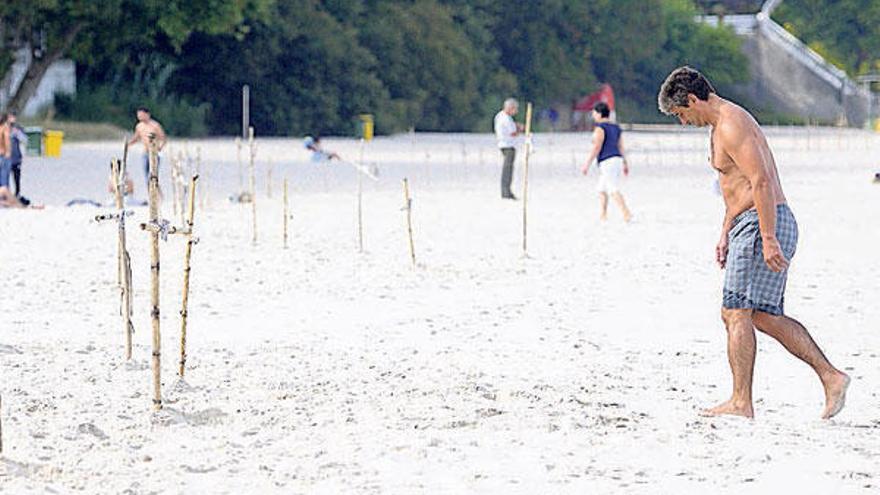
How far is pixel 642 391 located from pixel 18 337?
3903 mm

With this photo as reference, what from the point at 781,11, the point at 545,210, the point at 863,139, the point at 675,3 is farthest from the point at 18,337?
the point at 781,11

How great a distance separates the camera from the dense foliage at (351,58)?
43.9 meters

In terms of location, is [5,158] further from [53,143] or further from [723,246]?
[723,246]

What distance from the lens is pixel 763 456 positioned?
6.98 meters

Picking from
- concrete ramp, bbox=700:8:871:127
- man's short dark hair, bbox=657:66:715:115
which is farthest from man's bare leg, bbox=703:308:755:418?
concrete ramp, bbox=700:8:871:127

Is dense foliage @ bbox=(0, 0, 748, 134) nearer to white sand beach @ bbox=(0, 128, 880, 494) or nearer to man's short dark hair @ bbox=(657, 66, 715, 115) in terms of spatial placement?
white sand beach @ bbox=(0, 128, 880, 494)

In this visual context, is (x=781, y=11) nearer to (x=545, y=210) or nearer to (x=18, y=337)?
(x=545, y=210)

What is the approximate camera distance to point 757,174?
745 cm

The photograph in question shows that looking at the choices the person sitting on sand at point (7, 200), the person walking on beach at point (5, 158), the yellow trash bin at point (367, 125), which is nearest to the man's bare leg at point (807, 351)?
the person sitting on sand at point (7, 200)

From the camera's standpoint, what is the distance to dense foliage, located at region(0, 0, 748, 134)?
4391cm

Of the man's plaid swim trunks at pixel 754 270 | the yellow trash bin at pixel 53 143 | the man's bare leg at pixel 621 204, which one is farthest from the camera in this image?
the yellow trash bin at pixel 53 143

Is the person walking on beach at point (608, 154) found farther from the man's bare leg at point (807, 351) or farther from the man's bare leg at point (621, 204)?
the man's bare leg at point (807, 351)

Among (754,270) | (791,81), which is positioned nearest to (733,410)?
(754,270)

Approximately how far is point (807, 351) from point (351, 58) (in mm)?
42763
